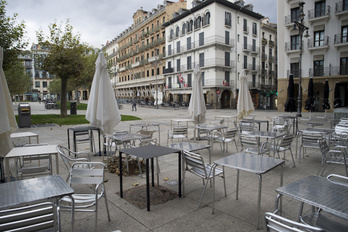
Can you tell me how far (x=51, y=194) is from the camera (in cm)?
204

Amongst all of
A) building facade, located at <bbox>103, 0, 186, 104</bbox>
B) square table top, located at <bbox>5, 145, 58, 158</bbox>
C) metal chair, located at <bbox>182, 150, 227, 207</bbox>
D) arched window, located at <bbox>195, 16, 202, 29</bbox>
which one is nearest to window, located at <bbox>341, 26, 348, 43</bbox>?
arched window, located at <bbox>195, 16, 202, 29</bbox>

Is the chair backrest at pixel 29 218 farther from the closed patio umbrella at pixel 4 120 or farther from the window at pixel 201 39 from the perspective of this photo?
the window at pixel 201 39

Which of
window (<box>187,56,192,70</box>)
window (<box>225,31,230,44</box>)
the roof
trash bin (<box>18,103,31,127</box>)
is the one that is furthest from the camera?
window (<box>187,56,192,70</box>)

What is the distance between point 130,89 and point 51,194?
189ft

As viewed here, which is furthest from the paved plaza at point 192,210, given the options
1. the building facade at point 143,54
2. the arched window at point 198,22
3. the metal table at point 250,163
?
the arched window at point 198,22

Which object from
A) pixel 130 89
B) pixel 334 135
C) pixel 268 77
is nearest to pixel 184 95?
pixel 268 77

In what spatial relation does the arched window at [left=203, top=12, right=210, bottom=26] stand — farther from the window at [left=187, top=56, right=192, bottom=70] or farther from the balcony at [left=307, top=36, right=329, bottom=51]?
the balcony at [left=307, top=36, right=329, bottom=51]

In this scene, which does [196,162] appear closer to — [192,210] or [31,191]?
[192,210]

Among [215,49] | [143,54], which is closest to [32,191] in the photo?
[215,49]

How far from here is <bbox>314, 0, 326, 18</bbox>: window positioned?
24266mm

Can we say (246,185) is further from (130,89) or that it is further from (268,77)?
(130,89)

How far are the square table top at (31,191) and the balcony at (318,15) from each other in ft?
96.5

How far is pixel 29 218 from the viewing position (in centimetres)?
176

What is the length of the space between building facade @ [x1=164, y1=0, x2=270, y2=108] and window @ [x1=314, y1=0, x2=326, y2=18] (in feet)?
39.6
